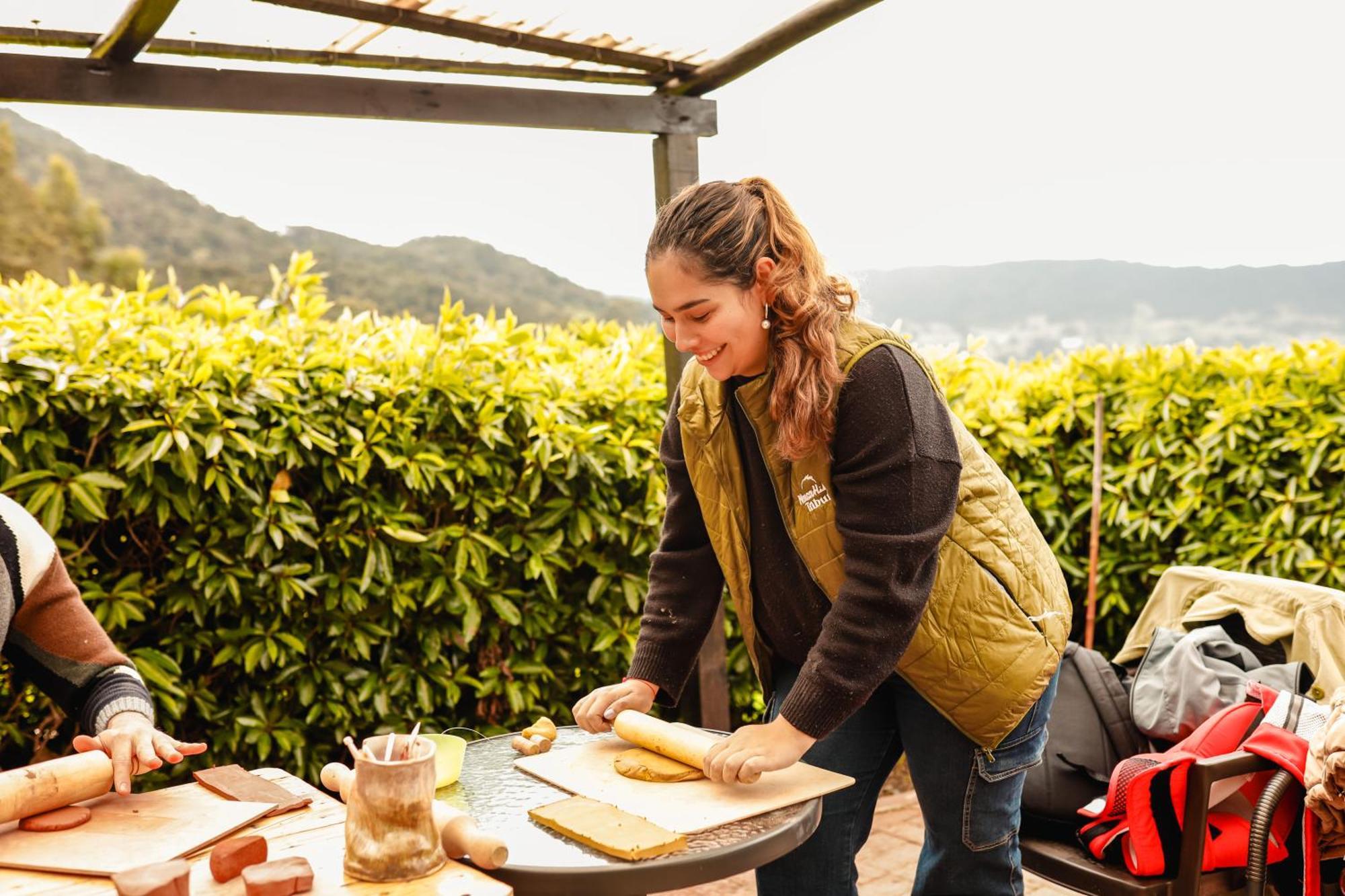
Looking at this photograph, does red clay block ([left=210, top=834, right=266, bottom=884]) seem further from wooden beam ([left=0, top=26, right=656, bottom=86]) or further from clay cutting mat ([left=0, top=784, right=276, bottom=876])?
wooden beam ([left=0, top=26, right=656, bottom=86])

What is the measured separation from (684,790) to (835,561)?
49 centimetres

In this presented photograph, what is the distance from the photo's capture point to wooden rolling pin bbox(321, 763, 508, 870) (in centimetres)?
145

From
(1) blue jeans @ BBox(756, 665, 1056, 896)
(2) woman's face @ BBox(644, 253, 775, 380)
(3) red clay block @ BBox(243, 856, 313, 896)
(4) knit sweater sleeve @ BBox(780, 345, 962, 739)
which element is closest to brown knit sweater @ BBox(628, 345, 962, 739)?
(4) knit sweater sleeve @ BBox(780, 345, 962, 739)

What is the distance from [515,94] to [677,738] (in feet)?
7.67

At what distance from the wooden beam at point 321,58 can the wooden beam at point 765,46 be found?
0.17 m

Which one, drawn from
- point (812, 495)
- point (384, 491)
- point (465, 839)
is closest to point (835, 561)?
point (812, 495)

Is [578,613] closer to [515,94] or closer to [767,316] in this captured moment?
[515,94]

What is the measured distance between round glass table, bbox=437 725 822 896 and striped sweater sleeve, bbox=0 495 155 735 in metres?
0.66

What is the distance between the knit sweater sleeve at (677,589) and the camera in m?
2.20

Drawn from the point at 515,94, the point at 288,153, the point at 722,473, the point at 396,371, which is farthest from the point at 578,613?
the point at 288,153

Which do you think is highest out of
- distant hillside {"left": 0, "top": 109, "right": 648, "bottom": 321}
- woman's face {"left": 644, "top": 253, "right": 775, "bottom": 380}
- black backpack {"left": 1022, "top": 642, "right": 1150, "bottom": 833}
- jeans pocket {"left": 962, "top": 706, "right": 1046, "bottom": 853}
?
distant hillside {"left": 0, "top": 109, "right": 648, "bottom": 321}

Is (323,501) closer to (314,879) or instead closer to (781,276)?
(781,276)

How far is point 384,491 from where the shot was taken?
368cm

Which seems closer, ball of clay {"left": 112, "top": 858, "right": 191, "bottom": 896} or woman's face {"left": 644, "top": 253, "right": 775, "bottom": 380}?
ball of clay {"left": 112, "top": 858, "right": 191, "bottom": 896}
